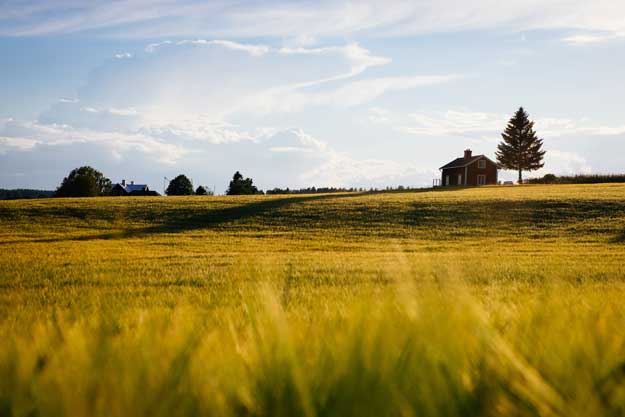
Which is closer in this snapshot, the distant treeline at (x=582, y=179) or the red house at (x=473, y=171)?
the distant treeline at (x=582, y=179)

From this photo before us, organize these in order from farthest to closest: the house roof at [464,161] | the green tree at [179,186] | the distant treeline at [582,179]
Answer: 1. the green tree at [179,186]
2. the house roof at [464,161]
3. the distant treeline at [582,179]

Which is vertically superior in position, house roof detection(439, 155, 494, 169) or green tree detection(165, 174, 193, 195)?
house roof detection(439, 155, 494, 169)

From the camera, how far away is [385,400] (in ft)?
3.12

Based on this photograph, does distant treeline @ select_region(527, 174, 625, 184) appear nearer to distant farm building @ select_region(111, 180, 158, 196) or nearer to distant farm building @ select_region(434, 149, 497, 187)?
distant farm building @ select_region(434, 149, 497, 187)

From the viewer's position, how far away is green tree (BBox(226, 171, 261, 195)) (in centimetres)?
10150

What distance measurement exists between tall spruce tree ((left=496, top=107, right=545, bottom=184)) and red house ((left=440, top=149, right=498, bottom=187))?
864 centimetres

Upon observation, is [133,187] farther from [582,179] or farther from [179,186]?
[582,179]

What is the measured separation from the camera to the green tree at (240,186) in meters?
102

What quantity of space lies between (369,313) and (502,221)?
3456 cm

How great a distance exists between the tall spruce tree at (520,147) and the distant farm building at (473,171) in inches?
341

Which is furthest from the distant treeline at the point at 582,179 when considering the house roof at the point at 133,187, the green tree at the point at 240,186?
the house roof at the point at 133,187

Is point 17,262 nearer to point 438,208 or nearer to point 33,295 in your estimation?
point 33,295

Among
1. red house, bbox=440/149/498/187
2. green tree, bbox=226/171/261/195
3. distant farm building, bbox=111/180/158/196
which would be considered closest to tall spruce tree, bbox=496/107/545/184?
red house, bbox=440/149/498/187

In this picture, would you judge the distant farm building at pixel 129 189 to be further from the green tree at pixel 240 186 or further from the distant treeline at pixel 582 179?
the distant treeline at pixel 582 179
